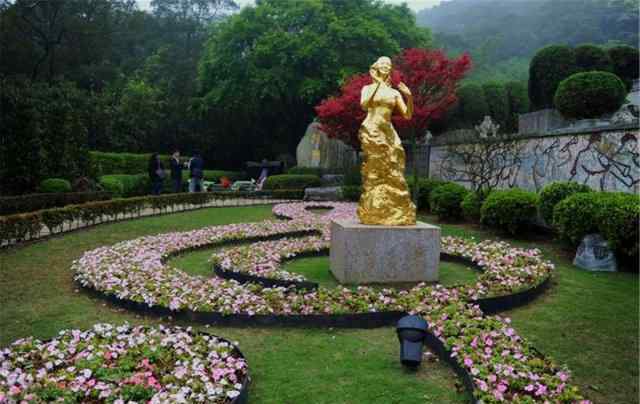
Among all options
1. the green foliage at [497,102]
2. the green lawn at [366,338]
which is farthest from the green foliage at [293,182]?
the green lawn at [366,338]

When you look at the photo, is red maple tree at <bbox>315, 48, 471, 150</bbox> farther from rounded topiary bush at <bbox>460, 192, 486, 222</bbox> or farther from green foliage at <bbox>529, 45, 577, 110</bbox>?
rounded topiary bush at <bbox>460, 192, 486, 222</bbox>

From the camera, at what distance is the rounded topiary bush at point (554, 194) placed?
9.09 meters

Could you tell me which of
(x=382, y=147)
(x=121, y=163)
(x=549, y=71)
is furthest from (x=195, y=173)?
(x=549, y=71)

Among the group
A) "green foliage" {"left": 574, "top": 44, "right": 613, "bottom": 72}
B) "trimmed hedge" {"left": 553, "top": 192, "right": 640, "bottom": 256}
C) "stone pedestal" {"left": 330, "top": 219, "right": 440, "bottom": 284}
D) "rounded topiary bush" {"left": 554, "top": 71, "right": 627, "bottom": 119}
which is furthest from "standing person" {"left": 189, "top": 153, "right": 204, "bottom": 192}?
"green foliage" {"left": 574, "top": 44, "right": 613, "bottom": 72}

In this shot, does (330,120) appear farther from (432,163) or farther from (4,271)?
(4,271)

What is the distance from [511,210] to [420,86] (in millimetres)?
9130

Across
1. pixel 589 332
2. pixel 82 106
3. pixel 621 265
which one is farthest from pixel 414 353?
pixel 82 106

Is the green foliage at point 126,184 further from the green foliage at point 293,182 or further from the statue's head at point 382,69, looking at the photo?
the statue's head at point 382,69

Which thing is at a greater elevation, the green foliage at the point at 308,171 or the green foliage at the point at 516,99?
the green foliage at the point at 516,99

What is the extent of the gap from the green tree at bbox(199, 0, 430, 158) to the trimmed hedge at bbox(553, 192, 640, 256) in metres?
16.4

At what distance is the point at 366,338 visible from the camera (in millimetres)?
4926

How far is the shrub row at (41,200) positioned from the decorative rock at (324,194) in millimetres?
7496

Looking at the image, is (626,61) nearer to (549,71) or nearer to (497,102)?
(549,71)

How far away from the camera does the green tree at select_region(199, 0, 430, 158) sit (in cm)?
2416
